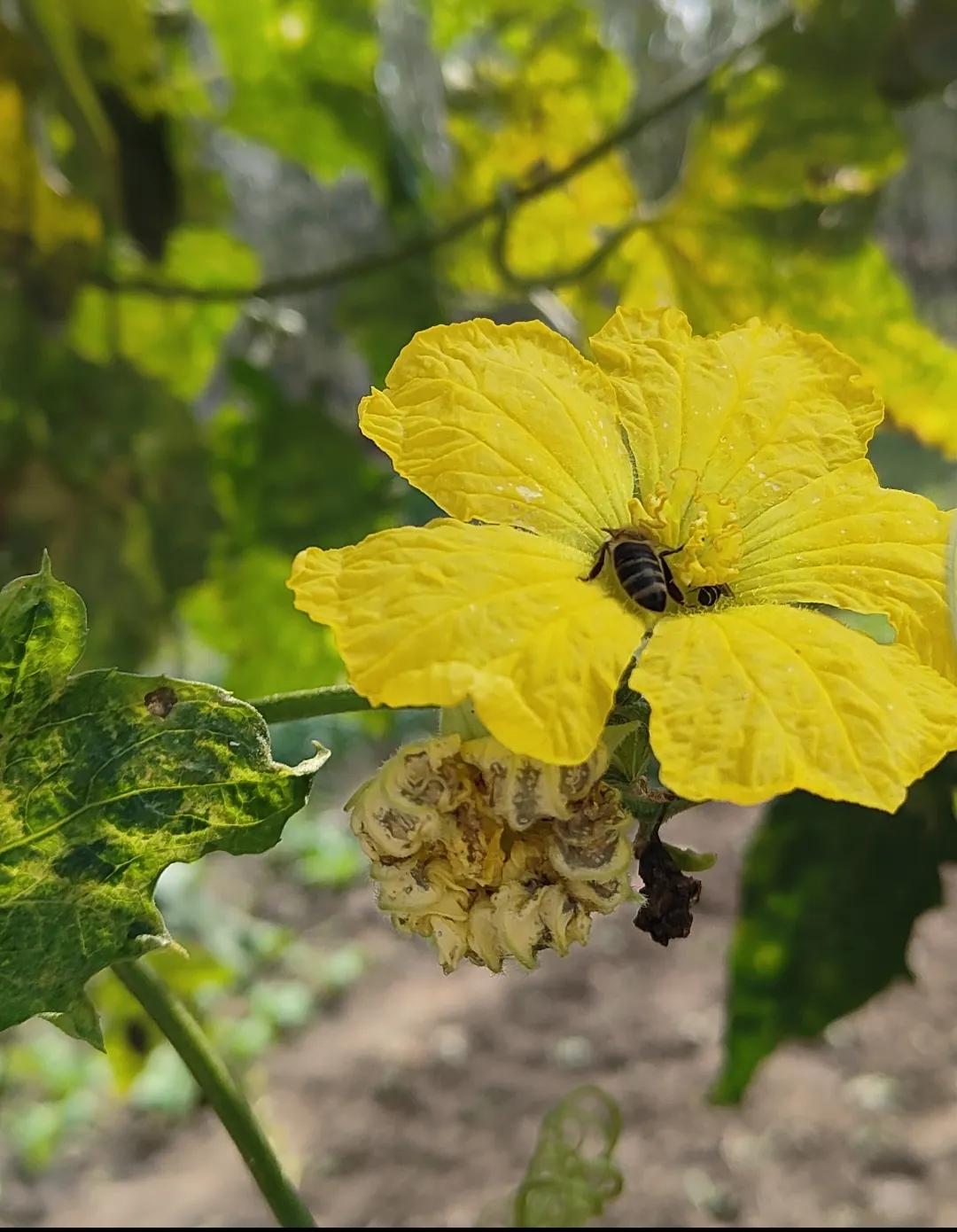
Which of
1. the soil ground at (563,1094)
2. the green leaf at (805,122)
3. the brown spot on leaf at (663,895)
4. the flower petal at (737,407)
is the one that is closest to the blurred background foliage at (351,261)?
the green leaf at (805,122)

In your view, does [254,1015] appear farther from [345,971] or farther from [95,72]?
[95,72]

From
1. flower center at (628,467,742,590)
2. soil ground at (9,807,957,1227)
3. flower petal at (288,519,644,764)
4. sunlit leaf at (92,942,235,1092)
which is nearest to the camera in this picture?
flower petal at (288,519,644,764)

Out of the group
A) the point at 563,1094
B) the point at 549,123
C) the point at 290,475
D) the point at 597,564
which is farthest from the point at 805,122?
the point at 563,1094

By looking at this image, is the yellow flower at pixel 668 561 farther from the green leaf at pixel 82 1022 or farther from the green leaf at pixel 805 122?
the green leaf at pixel 805 122

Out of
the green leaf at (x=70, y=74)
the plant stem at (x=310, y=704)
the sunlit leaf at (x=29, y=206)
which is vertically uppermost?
the green leaf at (x=70, y=74)

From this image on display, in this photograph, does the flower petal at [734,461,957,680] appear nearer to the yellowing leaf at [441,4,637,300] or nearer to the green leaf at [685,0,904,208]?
the green leaf at [685,0,904,208]

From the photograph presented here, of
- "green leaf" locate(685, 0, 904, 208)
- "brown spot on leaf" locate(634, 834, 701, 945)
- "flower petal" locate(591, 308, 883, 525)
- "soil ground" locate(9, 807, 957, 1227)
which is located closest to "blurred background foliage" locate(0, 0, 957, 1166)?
"green leaf" locate(685, 0, 904, 208)
